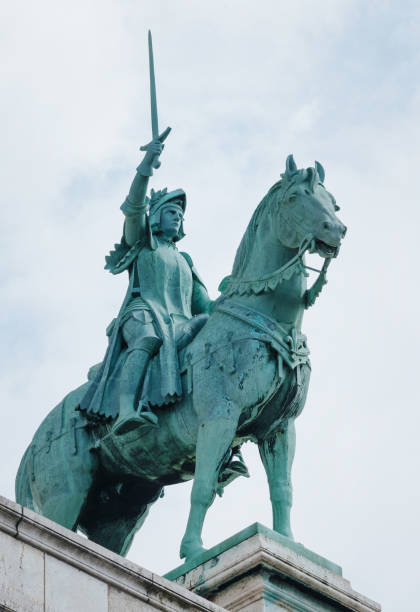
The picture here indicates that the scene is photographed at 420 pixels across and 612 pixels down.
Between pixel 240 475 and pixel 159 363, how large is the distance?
1.31 m

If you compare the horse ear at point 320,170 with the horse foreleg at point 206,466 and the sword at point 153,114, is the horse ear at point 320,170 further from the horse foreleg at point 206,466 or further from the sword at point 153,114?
the horse foreleg at point 206,466

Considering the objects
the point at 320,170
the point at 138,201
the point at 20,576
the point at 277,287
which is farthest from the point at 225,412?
the point at 20,576

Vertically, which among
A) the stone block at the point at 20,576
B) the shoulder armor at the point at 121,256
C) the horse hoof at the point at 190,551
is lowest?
the stone block at the point at 20,576

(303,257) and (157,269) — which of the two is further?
(157,269)

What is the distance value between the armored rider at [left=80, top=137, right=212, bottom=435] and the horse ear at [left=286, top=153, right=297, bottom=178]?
3.98ft

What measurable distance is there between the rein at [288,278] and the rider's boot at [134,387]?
907 mm

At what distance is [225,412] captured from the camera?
13.3 m

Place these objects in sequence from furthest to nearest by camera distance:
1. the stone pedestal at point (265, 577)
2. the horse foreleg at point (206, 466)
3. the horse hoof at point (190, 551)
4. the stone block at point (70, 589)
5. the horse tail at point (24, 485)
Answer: the horse tail at point (24, 485) < the horse foreleg at point (206, 466) < the horse hoof at point (190, 551) < the stone pedestal at point (265, 577) < the stone block at point (70, 589)

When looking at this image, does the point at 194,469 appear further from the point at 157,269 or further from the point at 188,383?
the point at 157,269

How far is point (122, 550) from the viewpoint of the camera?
1456 cm

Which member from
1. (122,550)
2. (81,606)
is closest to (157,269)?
(122,550)

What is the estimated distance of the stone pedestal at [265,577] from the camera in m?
12.3

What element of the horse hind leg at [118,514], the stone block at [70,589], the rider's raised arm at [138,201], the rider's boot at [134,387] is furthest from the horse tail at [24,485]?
the stone block at [70,589]

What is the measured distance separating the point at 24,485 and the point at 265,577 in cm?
327
